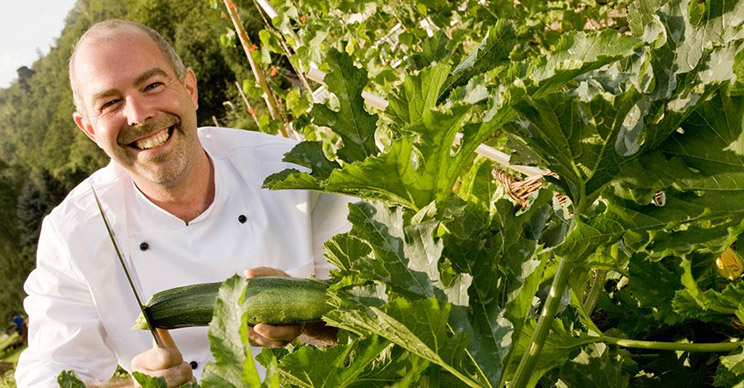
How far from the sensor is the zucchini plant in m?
0.66

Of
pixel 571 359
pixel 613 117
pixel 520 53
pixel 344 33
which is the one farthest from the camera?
pixel 344 33

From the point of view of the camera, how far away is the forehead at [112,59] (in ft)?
8.84

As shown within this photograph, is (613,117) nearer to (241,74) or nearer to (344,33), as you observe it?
(344,33)

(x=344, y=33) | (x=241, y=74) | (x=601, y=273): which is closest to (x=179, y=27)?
(x=241, y=74)

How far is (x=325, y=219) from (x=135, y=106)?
78cm

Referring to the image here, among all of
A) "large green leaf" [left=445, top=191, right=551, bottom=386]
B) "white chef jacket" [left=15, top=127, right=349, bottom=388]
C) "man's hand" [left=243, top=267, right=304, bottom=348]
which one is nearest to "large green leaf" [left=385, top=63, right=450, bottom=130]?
"large green leaf" [left=445, top=191, right=551, bottom=386]

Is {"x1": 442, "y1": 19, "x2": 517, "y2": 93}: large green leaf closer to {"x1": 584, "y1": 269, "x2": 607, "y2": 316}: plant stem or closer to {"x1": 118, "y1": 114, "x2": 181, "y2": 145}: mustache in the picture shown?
{"x1": 584, "y1": 269, "x2": 607, "y2": 316}: plant stem

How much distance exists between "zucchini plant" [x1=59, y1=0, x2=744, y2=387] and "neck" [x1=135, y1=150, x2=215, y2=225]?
2120 millimetres

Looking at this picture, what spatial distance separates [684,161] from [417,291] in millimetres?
266

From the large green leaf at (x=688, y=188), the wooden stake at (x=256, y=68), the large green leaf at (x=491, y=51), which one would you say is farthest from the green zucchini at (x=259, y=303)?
the wooden stake at (x=256, y=68)

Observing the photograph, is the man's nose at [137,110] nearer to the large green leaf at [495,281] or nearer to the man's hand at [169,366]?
the man's hand at [169,366]

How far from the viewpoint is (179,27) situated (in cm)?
4409

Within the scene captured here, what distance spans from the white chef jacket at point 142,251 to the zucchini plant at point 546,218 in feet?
6.48

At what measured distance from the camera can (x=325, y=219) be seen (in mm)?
2932
